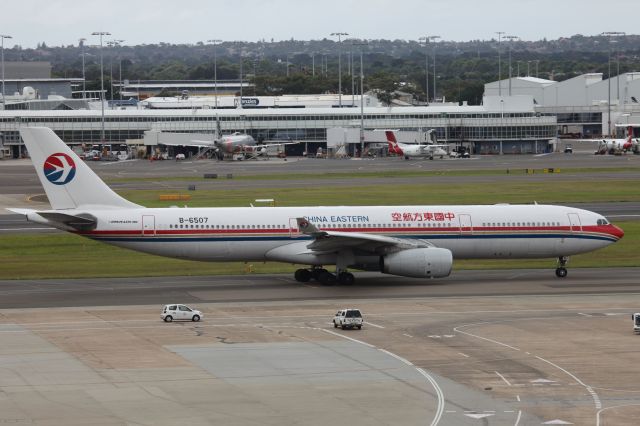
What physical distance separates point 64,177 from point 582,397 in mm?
31748

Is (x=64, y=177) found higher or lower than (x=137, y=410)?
higher

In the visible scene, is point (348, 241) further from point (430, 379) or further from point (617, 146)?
point (617, 146)

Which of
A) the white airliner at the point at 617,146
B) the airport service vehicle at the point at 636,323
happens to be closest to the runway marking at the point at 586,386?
the airport service vehicle at the point at 636,323

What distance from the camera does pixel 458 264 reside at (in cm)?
6525

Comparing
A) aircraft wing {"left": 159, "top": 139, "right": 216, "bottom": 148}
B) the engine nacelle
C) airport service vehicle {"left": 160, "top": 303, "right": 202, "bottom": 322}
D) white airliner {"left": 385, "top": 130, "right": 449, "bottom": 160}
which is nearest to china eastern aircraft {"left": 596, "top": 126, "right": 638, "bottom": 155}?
white airliner {"left": 385, "top": 130, "right": 449, "bottom": 160}

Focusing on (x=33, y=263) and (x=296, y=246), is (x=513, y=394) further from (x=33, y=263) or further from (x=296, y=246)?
(x=33, y=263)

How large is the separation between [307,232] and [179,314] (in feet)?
33.6

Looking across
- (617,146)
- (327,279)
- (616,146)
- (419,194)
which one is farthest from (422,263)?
(616,146)

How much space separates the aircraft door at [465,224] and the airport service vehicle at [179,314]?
1693cm

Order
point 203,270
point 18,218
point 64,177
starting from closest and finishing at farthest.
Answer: point 64,177
point 203,270
point 18,218

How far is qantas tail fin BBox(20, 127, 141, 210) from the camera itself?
187 ft

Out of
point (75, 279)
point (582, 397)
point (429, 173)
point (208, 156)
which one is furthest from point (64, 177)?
point (208, 156)

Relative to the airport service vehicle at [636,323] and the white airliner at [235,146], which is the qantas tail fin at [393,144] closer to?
the white airliner at [235,146]

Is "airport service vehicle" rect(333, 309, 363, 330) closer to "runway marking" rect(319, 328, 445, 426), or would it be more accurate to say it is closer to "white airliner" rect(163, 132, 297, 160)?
"runway marking" rect(319, 328, 445, 426)
